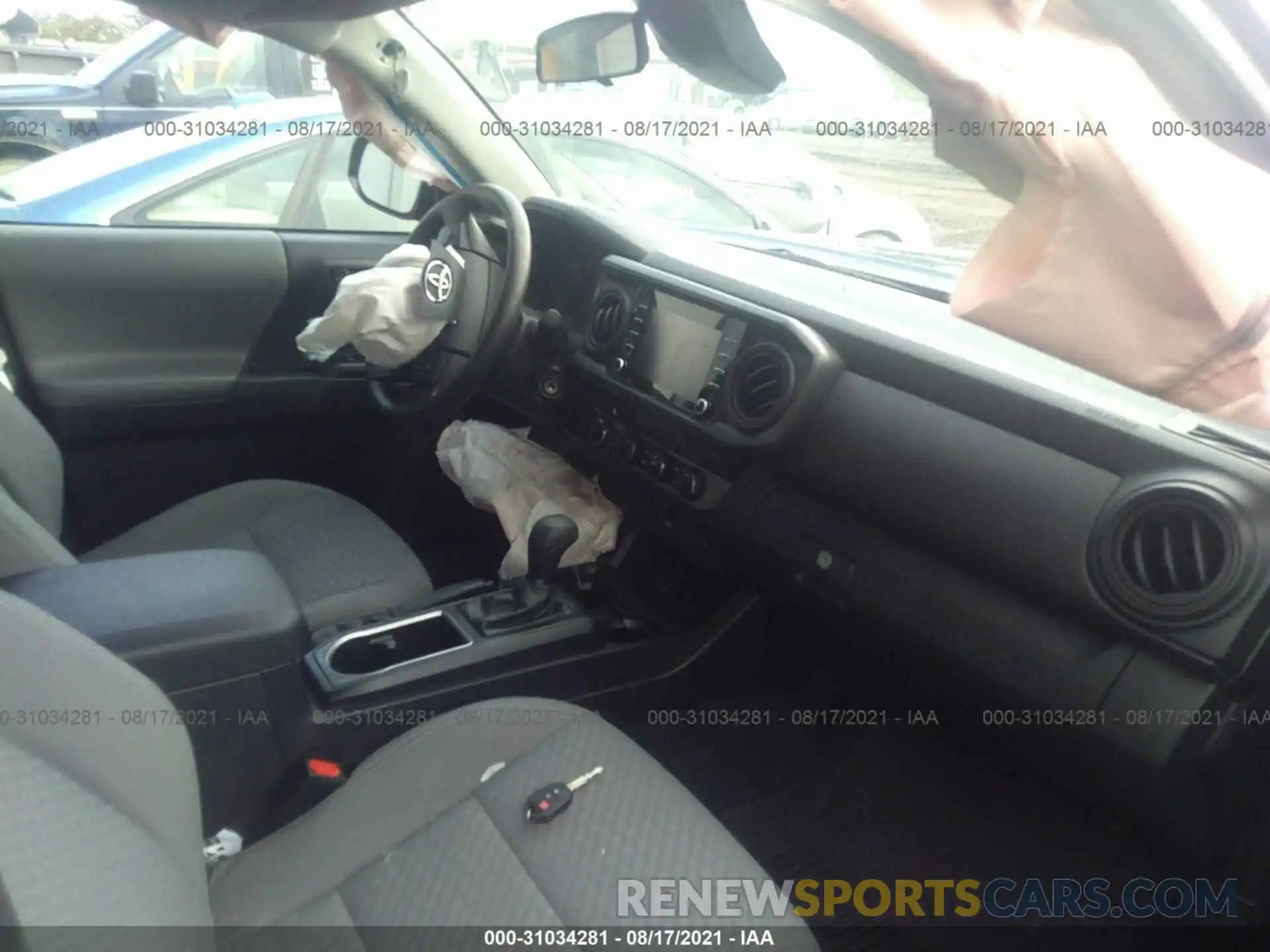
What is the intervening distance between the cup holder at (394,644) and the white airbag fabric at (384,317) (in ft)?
1.90

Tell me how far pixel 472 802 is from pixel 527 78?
1349 millimetres

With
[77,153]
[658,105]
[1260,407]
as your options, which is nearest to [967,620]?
[1260,407]

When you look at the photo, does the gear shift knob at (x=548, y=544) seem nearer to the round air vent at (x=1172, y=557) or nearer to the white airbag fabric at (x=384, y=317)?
the white airbag fabric at (x=384, y=317)

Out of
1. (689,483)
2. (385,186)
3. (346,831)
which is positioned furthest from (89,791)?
(385,186)

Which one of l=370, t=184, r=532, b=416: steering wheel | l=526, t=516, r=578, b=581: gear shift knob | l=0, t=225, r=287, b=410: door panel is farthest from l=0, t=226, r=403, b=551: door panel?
l=526, t=516, r=578, b=581: gear shift knob

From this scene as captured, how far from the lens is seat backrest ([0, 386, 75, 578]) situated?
4.37 ft

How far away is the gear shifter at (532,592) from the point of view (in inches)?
69.4

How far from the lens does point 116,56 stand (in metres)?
2.99

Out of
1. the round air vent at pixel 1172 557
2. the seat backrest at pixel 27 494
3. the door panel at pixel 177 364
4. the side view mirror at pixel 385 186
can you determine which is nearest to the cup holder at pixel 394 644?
the seat backrest at pixel 27 494

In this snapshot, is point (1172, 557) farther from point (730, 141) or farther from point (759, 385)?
point (730, 141)

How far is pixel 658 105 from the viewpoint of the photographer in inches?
84.4

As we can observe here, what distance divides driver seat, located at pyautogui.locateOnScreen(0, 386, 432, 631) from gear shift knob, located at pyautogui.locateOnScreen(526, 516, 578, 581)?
202 millimetres

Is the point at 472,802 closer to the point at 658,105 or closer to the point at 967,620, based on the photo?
the point at 967,620

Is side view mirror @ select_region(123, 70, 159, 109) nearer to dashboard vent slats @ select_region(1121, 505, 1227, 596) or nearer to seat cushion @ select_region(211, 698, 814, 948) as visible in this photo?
seat cushion @ select_region(211, 698, 814, 948)
